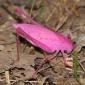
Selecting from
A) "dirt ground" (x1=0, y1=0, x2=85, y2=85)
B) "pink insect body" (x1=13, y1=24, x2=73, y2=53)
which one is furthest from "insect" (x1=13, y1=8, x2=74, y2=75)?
"dirt ground" (x1=0, y1=0, x2=85, y2=85)

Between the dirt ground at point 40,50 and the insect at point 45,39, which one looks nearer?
the dirt ground at point 40,50

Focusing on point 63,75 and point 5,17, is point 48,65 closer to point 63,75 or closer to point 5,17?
point 63,75

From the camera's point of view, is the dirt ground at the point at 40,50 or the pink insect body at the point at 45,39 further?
the pink insect body at the point at 45,39

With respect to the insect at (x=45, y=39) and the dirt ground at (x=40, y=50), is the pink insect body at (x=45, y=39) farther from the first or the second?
the dirt ground at (x=40, y=50)

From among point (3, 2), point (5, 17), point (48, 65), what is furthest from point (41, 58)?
point (3, 2)

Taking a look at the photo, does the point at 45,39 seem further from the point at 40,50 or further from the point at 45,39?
the point at 40,50

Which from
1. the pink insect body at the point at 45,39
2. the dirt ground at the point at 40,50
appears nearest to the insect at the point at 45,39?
the pink insect body at the point at 45,39

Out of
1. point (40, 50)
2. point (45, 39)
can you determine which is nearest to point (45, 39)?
point (45, 39)

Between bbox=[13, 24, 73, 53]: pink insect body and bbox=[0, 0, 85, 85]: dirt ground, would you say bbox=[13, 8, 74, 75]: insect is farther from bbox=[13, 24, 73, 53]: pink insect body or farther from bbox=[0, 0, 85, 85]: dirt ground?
bbox=[0, 0, 85, 85]: dirt ground
